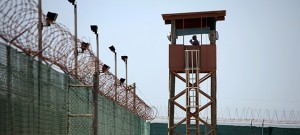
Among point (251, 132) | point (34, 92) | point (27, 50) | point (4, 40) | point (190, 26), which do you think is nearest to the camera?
point (4, 40)

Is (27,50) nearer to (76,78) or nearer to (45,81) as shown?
(45,81)

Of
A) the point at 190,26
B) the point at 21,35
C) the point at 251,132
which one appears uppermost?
the point at 190,26

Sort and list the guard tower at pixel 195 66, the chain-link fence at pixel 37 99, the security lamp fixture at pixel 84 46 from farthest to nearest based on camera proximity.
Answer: the guard tower at pixel 195 66 < the security lamp fixture at pixel 84 46 < the chain-link fence at pixel 37 99

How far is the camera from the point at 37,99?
8.94 m

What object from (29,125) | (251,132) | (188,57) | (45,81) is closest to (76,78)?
(45,81)

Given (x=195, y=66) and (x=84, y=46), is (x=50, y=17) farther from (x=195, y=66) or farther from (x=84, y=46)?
(x=195, y=66)

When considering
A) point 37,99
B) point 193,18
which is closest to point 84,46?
point 37,99

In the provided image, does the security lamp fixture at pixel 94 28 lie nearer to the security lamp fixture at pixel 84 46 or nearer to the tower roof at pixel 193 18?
the tower roof at pixel 193 18

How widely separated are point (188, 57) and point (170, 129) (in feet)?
7.94

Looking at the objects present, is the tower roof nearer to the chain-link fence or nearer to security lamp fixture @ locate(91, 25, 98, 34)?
security lamp fixture @ locate(91, 25, 98, 34)

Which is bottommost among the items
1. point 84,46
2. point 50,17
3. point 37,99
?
point 37,99

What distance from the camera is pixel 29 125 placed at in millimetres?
8531

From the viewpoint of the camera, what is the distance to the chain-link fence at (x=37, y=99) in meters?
7.52

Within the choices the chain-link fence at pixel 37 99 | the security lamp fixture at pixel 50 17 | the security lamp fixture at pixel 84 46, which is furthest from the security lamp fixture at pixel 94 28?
the security lamp fixture at pixel 50 17
